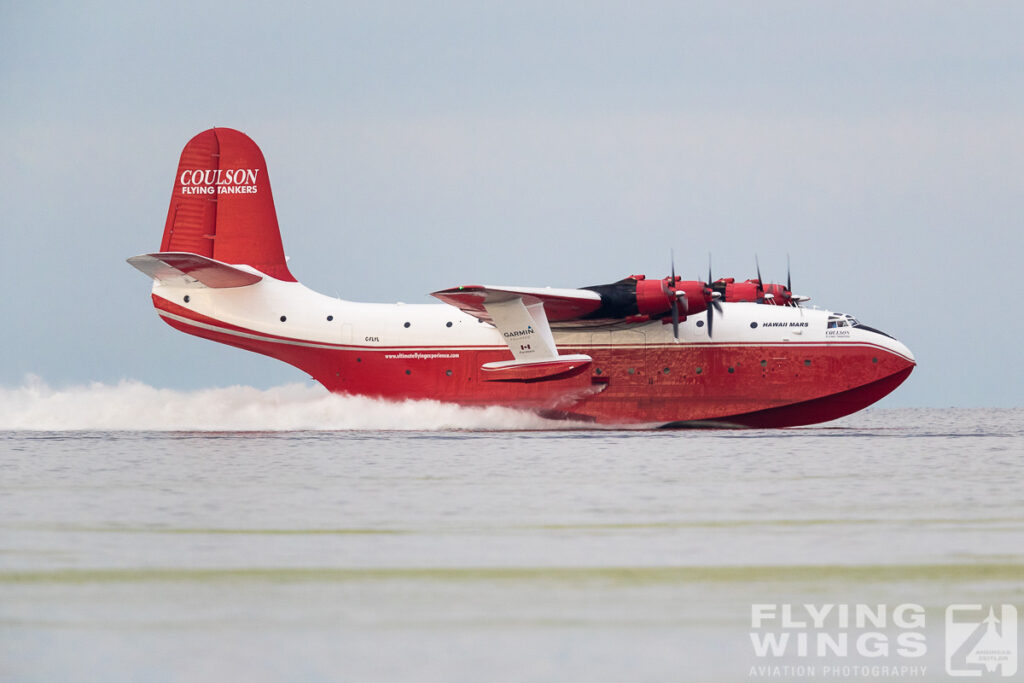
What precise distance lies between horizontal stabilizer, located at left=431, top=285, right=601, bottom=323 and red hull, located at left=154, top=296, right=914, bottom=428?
1287 millimetres

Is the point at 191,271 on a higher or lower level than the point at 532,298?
higher

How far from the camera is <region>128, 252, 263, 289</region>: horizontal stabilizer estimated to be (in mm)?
26031

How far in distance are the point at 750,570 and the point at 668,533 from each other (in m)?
1.65

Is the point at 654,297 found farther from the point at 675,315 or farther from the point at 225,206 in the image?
the point at 225,206

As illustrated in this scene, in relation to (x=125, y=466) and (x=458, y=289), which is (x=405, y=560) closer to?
(x=125, y=466)

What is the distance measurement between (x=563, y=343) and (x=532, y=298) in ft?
7.28

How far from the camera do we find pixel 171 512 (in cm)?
998

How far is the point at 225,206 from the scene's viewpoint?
29250mm

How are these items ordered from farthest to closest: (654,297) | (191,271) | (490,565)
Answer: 1. (191,271)
2. (654,297)
3. (490,565)

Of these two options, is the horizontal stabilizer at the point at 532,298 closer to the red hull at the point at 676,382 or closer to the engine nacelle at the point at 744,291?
the red hull at the point at 676,382

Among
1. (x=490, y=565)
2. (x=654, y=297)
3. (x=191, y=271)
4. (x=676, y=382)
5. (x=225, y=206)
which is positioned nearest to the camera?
(x=490, y=565)

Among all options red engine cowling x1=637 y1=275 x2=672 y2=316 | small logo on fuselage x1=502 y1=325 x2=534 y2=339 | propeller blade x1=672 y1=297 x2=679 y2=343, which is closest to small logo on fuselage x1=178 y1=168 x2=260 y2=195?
small logo on fuselage x1=502 y1=325 x2=534 y2=339

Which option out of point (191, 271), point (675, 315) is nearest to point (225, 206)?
point (191, 271)

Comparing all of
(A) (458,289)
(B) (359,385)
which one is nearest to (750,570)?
(A) (458,289)
